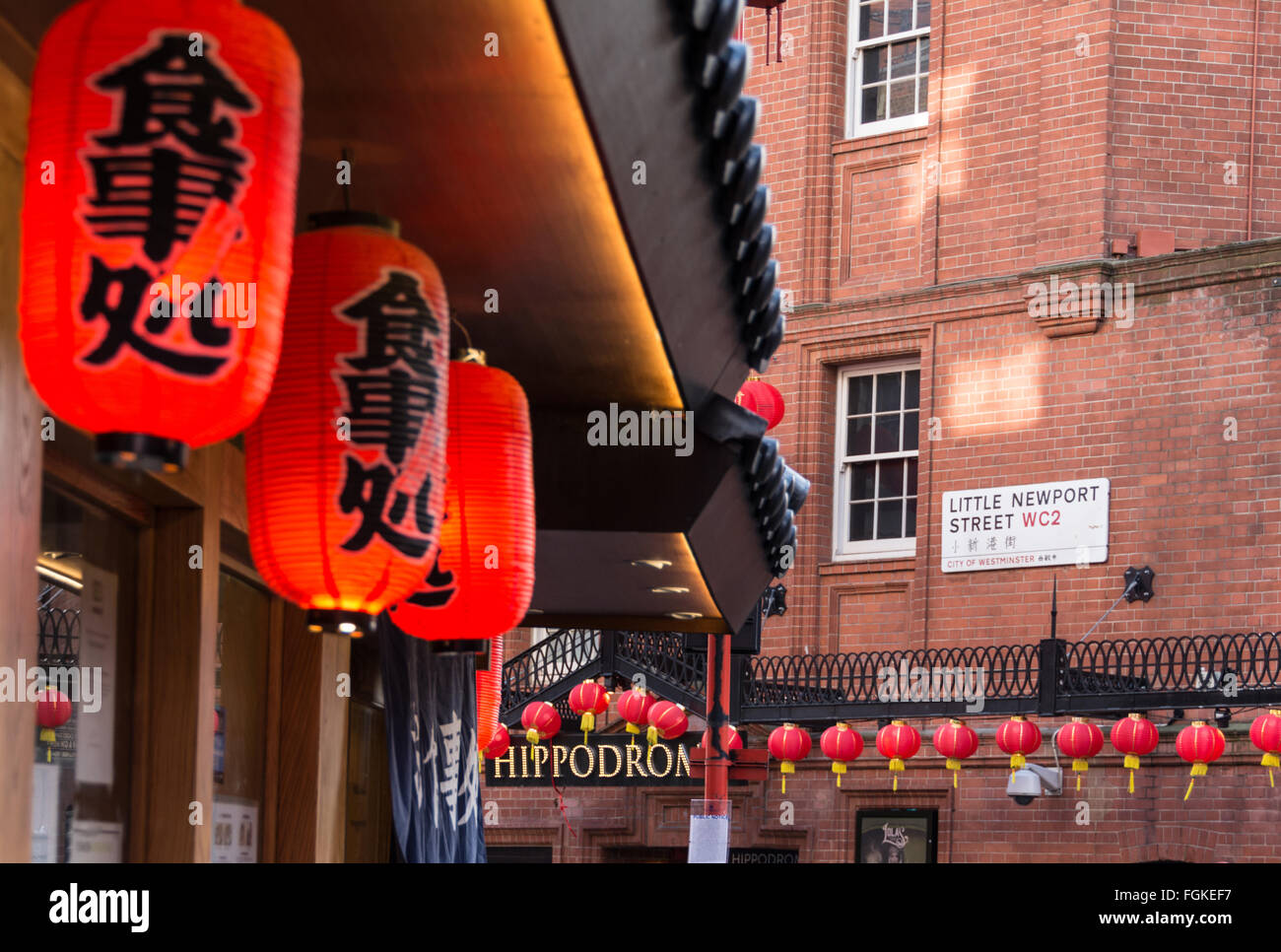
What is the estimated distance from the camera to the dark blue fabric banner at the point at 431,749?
23.7ft

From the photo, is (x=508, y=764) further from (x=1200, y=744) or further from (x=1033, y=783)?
(x=1200, y=744)

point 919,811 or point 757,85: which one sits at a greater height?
point 757,85

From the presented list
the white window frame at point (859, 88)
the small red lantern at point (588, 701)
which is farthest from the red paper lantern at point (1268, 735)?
the white window frame at point (859, 88)

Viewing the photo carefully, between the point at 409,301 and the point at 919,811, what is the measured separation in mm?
15868

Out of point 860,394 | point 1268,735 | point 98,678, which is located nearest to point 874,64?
point 860,394

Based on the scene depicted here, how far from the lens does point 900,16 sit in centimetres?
2112

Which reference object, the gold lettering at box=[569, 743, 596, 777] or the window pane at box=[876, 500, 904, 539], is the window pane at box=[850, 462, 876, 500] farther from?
the gold lettering at box=[569, 743, 596, 777]

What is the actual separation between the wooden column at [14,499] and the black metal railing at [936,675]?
40.8ft

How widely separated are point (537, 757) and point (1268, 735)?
778cm

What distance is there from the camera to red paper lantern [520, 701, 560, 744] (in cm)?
1862

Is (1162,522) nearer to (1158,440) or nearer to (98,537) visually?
(1158,440)

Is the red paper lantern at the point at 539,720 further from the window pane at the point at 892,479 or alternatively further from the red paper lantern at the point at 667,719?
the window pane at the point at 892,479
